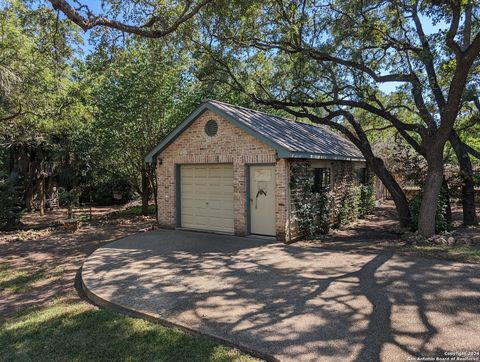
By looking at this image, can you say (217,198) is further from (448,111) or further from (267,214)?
(448,111)

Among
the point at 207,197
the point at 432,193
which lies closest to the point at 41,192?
the point at 207,197

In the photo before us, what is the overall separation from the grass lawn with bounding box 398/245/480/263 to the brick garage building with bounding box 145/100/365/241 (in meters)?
3.16

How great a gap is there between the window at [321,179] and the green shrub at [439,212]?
2784 mm

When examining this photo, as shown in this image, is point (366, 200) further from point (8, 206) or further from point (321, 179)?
point (8, 206)

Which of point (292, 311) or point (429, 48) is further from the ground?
point (429, 48)

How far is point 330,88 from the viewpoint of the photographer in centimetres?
1434

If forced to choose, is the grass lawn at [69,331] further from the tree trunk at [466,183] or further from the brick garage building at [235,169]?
the tree trunk at [466,183]

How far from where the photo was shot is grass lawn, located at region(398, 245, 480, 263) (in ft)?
27.1

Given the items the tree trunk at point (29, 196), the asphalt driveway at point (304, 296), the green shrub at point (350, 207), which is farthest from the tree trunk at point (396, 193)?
the tree trunk at point (29, 196)

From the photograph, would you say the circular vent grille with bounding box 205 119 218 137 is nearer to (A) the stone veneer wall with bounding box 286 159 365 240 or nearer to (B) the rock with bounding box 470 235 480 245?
(A) the stone veneer wall with bounding box 286 159 365 240

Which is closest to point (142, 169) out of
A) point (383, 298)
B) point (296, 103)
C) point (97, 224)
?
point (97, 224)

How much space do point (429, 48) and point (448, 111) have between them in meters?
2.10

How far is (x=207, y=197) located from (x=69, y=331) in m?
7.43

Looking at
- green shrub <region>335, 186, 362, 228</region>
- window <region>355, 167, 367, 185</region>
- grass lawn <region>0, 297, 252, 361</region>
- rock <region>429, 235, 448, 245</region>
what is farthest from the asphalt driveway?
window <region>355, 167, 367, 185</region>
